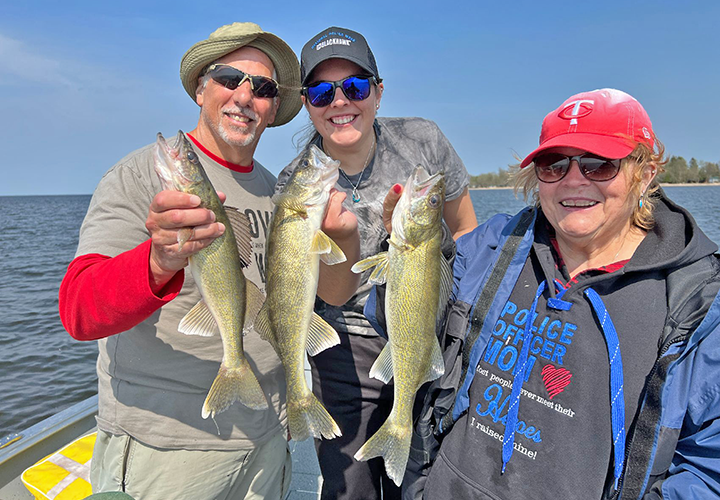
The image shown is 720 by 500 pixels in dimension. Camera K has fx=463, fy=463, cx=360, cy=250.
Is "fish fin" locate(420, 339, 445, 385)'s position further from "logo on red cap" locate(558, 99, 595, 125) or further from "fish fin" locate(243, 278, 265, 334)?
"logo on red cap" locate(558, 99, 595, 125)

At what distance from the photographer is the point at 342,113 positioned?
328 centimetres

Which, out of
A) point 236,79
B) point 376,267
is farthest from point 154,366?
point 236,79

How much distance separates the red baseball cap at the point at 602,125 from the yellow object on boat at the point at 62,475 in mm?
4498

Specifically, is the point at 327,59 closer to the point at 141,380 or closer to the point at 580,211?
the point at 580,211

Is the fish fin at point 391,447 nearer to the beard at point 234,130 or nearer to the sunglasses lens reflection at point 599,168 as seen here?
the sunglasses lens reflection at point 599,168

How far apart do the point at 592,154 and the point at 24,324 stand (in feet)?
52.3

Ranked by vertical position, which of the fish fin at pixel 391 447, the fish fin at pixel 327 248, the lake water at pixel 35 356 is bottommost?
the lake water at pixel 35 356

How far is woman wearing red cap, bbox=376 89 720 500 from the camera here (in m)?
2.01

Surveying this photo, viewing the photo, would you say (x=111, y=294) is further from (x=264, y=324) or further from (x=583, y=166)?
(x=583, y=166)

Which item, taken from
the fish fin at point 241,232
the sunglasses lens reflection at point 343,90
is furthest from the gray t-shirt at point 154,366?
the sunglasses lens reflection at point 343,90

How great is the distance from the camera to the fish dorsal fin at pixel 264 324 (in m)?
2.70

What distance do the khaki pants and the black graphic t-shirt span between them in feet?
4.72

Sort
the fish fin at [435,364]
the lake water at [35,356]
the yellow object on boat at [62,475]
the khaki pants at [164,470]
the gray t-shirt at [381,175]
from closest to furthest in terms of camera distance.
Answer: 1. the fish fin at [435,364]
2. the khaki pants at [164,470]
3. the gray t-shirt at [381,175]
4. the yellow object on boat at [62,475]
5. the lake water at [35,356]

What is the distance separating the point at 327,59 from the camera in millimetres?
3203
